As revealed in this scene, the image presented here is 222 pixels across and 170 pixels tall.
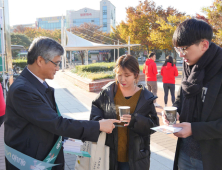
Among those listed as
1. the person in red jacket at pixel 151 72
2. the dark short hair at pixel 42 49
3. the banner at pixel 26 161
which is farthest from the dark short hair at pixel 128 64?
the person in red jacket at pixel 151 72

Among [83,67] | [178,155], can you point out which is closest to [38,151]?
[178,155]

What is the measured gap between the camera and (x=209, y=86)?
1710 millimetres

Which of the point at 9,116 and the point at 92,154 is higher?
the point at 9,116

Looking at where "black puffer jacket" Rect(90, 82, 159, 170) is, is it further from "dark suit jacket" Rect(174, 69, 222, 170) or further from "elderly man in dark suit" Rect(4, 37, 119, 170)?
"dark suit jacket" Rect(174, 69, 222, 170)

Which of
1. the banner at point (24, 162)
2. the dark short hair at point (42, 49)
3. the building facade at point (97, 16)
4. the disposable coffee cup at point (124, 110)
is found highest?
the building facade at point (97, 16)

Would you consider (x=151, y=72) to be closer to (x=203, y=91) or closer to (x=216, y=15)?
(x=203, y=91)

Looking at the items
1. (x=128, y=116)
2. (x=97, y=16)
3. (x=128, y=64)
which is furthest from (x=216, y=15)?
(x=97, y=16)

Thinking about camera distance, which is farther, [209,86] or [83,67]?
[83,67]

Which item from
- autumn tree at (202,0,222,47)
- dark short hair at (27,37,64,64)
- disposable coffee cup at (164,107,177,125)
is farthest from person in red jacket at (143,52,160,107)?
autumn tree at (202,0,222,47)

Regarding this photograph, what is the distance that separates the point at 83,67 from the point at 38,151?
15643 millimetres

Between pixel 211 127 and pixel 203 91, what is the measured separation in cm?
29

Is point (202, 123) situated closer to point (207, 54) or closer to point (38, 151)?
point (207, 54)

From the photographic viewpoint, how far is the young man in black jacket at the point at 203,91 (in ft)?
5.53

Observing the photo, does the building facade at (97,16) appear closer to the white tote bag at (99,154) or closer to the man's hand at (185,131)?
the white tote bag at (99,154)
